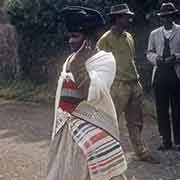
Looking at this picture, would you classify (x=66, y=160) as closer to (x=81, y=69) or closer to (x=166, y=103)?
(x=81, y=69)

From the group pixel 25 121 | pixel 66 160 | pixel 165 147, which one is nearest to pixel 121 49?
pixel 165 147

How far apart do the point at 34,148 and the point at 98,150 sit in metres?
4.23

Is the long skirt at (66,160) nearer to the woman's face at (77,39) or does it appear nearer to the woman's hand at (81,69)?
the woman's hand at (81,69)

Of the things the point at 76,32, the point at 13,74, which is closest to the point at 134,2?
the point at 13,74

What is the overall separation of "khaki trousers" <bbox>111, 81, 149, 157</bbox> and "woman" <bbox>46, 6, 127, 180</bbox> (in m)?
2.54

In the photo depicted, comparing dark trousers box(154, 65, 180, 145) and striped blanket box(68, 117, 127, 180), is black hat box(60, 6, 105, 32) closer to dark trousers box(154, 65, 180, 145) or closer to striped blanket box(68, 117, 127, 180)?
striped blanket box(68, 117, 127, 180)

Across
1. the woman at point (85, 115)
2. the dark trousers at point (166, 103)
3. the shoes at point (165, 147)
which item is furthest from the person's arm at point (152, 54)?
the woman at point (85, 115)

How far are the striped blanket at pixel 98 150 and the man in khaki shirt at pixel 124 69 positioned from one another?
8.68 ft

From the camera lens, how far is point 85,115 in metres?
3.98

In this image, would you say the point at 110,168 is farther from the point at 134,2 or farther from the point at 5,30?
the point at 5,30

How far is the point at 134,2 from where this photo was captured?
36.7 feet

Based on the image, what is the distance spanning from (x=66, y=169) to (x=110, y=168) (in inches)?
12.4

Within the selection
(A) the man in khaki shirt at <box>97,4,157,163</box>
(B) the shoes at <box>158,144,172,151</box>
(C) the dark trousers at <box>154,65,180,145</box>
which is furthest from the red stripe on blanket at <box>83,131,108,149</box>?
(B) the shoes at <box>158,144,172,151</box>

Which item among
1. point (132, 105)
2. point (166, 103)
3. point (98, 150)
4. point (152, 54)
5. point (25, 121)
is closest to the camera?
point (98, 150)
